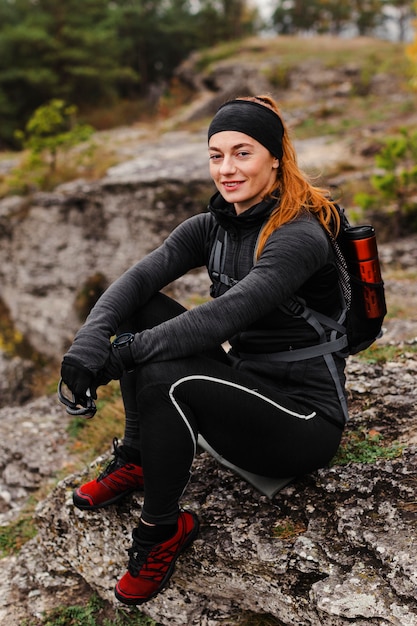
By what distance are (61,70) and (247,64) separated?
8462mm

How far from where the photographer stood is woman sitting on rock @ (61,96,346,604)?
228 cm

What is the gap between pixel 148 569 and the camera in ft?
8.18

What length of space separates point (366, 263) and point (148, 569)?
69.2 inches

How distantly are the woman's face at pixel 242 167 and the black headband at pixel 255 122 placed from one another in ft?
0.08

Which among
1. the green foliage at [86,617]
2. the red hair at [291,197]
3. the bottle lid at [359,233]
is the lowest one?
the green foliage at [86,617]

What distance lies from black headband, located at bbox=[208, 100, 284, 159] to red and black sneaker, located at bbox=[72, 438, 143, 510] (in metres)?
1.75

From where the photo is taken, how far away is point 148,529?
2.43 meters

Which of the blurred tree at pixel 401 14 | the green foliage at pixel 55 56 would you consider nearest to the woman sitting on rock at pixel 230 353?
the green foliage at pixel 55 56

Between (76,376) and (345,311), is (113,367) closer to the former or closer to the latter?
(76,376)

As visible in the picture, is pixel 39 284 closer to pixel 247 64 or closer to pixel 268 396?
pixel 268 396

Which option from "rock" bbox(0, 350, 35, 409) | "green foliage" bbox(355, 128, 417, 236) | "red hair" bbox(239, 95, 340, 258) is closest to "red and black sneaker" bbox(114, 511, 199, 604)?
"red hair" bbox(239, 95, 340, 258)

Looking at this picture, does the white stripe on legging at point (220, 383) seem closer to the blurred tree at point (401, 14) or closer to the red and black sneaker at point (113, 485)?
the red and black sneaker at point (113, 485)

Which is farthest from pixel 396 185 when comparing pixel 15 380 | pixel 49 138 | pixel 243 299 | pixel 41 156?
pixel 41 156

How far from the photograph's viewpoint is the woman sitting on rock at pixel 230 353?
228cm
